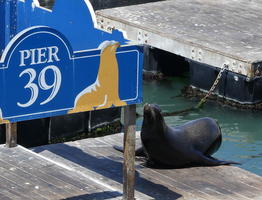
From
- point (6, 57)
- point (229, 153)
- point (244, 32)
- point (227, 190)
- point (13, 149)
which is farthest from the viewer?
point (244, 32)

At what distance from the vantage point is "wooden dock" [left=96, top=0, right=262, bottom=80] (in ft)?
48.5

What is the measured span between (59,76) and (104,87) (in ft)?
1.49

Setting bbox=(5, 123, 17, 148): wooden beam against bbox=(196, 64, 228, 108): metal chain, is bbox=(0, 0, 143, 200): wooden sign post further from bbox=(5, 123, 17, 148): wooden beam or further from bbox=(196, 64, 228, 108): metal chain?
bbox=(196, 64, 228, 108): metal chain

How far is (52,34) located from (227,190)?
2.71 metres

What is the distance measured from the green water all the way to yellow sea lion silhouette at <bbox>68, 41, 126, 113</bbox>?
17.5 feet

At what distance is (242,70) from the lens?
14477mm

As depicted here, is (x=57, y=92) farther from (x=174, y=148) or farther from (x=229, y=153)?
(x=229, y=153)

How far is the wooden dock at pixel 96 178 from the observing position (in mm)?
9031

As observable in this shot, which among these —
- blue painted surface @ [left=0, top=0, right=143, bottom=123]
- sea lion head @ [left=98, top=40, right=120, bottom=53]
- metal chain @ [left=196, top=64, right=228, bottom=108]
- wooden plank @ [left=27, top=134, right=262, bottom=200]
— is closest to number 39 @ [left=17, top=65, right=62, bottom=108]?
blue painted surface @ [left=0, top=0, right=143, bottom=123]

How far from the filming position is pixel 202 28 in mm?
16172

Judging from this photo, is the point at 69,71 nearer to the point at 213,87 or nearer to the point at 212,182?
the point at 212,182

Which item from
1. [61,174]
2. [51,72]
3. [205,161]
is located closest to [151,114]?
[205,161]

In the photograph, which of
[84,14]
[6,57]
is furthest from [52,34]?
[84,14]

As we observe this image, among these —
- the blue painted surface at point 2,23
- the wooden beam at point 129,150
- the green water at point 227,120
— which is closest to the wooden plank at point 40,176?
the wooden beam at point 129,150
